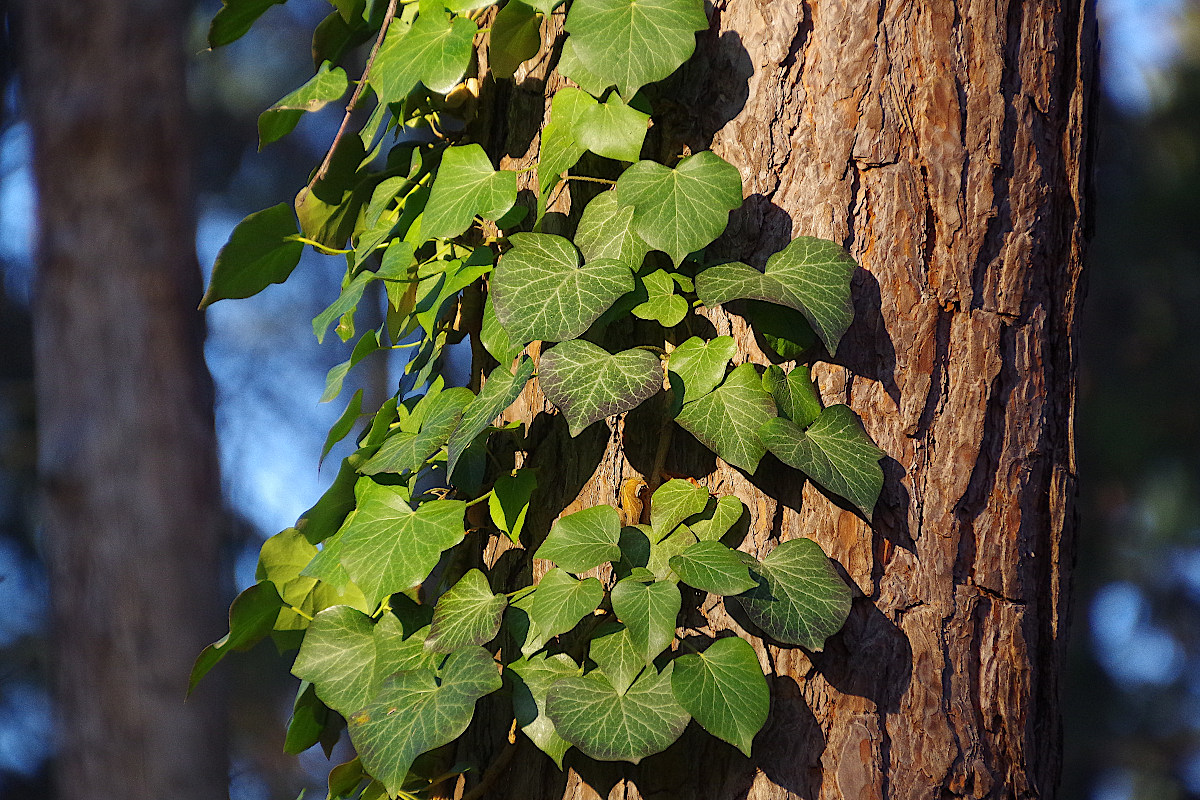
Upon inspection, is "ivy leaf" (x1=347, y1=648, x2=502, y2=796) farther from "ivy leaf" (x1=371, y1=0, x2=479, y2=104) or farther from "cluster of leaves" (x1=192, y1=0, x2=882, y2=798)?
"ivy leaf" (x1=371, y1=0, x2=479, y2=104)

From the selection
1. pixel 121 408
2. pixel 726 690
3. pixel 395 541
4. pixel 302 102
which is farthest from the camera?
pixel 121 408

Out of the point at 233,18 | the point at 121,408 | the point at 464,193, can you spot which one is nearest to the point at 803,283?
the point at 464,193

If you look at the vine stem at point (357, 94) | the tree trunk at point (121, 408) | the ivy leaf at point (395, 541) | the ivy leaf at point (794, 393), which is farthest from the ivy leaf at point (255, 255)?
the tree trunk at point (121, 408)

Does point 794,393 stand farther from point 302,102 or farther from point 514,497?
point 302,102

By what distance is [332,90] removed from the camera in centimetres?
81

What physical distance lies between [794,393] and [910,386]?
9cm

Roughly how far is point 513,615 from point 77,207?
1.68 m

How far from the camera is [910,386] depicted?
2.13 feet

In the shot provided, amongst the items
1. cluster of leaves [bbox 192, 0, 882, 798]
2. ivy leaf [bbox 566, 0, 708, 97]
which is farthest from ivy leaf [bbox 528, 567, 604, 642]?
ivy leaf [bbox 566, 0, 708, 97]

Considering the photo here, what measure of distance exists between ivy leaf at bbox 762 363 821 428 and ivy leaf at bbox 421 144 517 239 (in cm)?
25

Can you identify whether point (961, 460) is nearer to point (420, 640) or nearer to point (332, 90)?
point (420, 640)

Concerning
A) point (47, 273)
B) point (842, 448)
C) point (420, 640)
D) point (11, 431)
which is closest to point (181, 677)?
point (47, 273)

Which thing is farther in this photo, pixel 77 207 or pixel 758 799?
pixel 77 207

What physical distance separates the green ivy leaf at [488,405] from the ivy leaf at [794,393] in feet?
0.59
